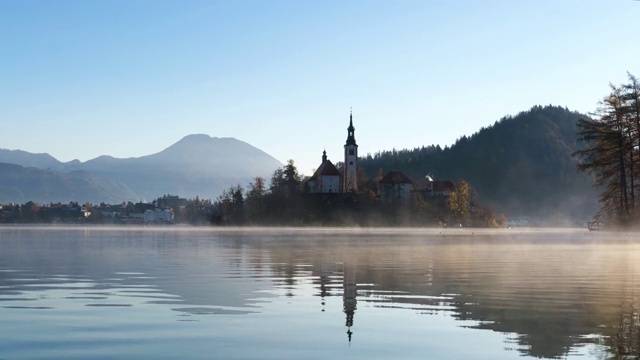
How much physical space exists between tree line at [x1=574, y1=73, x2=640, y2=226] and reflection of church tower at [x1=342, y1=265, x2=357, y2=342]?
5558 centimetres

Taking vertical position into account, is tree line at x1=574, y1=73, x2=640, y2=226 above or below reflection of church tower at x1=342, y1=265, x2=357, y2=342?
above

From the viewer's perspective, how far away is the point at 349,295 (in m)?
23.3

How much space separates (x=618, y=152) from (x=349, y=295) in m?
65.1

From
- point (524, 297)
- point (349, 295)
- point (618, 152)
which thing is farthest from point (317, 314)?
point (618, 152)

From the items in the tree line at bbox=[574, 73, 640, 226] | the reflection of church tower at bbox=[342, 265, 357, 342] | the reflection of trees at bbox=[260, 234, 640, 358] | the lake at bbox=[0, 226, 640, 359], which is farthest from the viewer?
the tree line at bbox=[574, 73, 640, 226]

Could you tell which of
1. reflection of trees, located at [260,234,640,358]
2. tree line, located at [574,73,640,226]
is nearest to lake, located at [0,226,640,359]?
reflection of trees, located at [260,234,640,358]

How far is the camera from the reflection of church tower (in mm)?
18141

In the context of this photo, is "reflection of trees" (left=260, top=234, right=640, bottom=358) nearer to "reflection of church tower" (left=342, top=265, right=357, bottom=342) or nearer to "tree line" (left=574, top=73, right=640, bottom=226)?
"reflection of church tower" (left=342, top=265, right=357, bottom=342)

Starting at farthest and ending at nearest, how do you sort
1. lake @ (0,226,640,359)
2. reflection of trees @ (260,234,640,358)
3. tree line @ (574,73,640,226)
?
tree line @ (574,73,640,226) < reflection of trees @ (260,234,640,358) < lake @ (0,226,640,359)

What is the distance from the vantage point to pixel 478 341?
15172mm

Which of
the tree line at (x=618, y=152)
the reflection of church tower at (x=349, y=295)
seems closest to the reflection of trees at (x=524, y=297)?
the reflection of church tower at (x=349, y=295)

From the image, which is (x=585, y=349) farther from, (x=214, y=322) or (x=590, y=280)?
(x=590, y=280)

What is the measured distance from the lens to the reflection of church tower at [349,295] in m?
18.1

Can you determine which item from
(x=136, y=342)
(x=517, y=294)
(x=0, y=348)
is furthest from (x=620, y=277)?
(x=0, y=348)
